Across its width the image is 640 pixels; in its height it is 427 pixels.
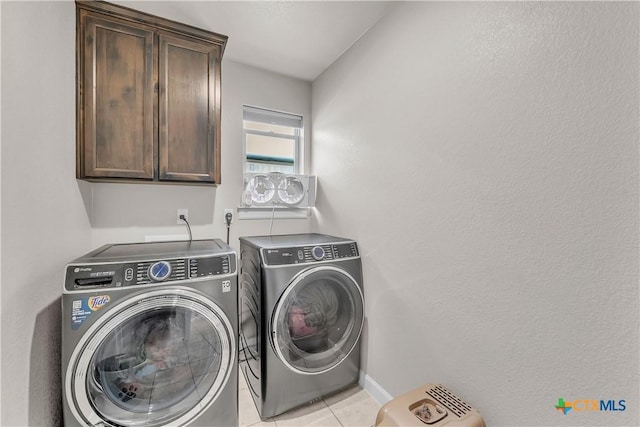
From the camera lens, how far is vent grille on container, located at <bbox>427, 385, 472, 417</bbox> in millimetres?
1142

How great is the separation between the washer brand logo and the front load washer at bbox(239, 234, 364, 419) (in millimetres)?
718

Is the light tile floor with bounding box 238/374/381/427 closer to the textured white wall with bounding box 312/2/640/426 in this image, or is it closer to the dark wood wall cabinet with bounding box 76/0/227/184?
the textured white wall with bounding box 312/2/640/426

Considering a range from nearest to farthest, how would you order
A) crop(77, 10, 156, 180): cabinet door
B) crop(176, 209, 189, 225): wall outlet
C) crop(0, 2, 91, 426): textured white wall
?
crop(0, 2, 91, 426): textured white wall
crop(77, 10, 156, 180): cabinet door
crop(176, 209, 189, 225): wall outlet

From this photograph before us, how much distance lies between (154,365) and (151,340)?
131mm

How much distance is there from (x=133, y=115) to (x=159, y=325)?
4.27 feet

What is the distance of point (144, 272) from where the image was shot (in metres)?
1.20

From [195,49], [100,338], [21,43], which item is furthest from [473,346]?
[195,49]

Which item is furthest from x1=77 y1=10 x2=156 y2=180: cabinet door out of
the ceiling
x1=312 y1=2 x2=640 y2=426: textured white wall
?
x1=312 y1=2 x2=640 y2=426: textured white wall

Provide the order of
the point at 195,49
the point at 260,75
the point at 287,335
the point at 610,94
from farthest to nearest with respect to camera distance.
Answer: the point at 260,75
the point at 195,49
the point at 287,335
the point at 610,94

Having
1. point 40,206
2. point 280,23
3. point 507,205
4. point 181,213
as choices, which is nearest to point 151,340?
point 40,206

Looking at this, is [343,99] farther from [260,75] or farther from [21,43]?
[21,43]

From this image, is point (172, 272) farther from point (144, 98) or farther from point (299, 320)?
point (144, 98)

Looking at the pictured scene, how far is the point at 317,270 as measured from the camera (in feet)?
5.33

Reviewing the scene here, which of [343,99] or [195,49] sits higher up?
[195,49]
